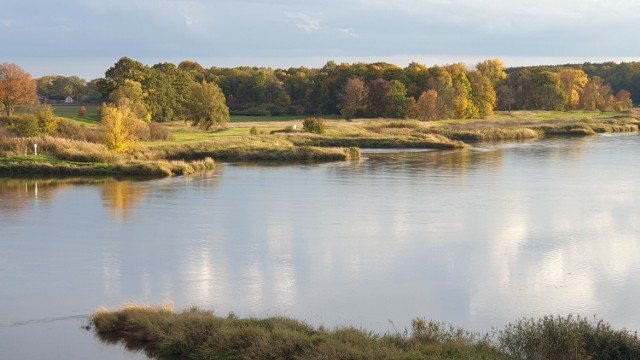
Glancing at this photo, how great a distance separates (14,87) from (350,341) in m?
61.0

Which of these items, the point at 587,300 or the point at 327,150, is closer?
the point at 587,300

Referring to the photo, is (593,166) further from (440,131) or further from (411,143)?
(440,131)

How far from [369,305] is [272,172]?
2784cm

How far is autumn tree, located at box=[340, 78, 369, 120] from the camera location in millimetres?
89812

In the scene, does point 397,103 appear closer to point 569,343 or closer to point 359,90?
point 359,90

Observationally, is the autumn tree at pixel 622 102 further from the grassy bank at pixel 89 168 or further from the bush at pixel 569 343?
the bush at pixel 569 343

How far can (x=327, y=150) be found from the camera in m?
51.1

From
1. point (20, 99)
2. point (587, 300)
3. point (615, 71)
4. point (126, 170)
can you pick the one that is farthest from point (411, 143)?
point (615, 71)

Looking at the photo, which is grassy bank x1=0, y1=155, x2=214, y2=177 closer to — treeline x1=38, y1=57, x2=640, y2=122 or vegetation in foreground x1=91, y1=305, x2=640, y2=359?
treeline x1=38, y1=57, x2=640, y2=122

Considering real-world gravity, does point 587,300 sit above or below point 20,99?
below

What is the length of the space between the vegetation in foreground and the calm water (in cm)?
70

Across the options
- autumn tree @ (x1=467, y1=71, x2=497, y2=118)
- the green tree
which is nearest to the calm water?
the green tree

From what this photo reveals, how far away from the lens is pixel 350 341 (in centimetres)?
1157

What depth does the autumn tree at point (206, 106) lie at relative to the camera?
63.7 meters
